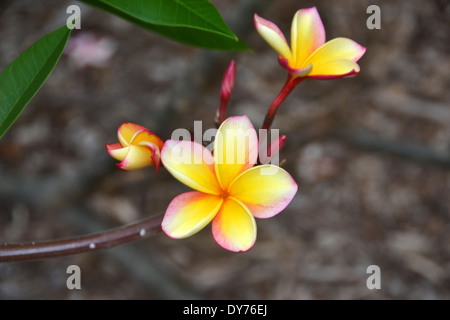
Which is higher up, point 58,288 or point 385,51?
point 385,51

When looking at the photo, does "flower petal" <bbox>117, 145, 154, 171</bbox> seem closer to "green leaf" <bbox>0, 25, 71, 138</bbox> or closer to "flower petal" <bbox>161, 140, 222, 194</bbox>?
"flower petal" <bbox>161, 140, 222, 194</bbox>

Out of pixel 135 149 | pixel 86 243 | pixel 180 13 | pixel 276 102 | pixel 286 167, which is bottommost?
pixel 86 243

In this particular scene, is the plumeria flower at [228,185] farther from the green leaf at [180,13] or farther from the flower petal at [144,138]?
the green leaf at [180,13]

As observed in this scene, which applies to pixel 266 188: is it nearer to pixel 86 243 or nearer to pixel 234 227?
pixel 234 227

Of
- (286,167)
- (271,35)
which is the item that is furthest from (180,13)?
(286,167)

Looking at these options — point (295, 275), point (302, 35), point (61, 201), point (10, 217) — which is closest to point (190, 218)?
point (302, 35)

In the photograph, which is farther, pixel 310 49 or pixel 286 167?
pixel 286 167

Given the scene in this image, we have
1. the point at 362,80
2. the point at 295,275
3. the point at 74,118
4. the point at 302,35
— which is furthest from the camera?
the point at 362,80

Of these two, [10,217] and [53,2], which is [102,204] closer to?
[10,217]
